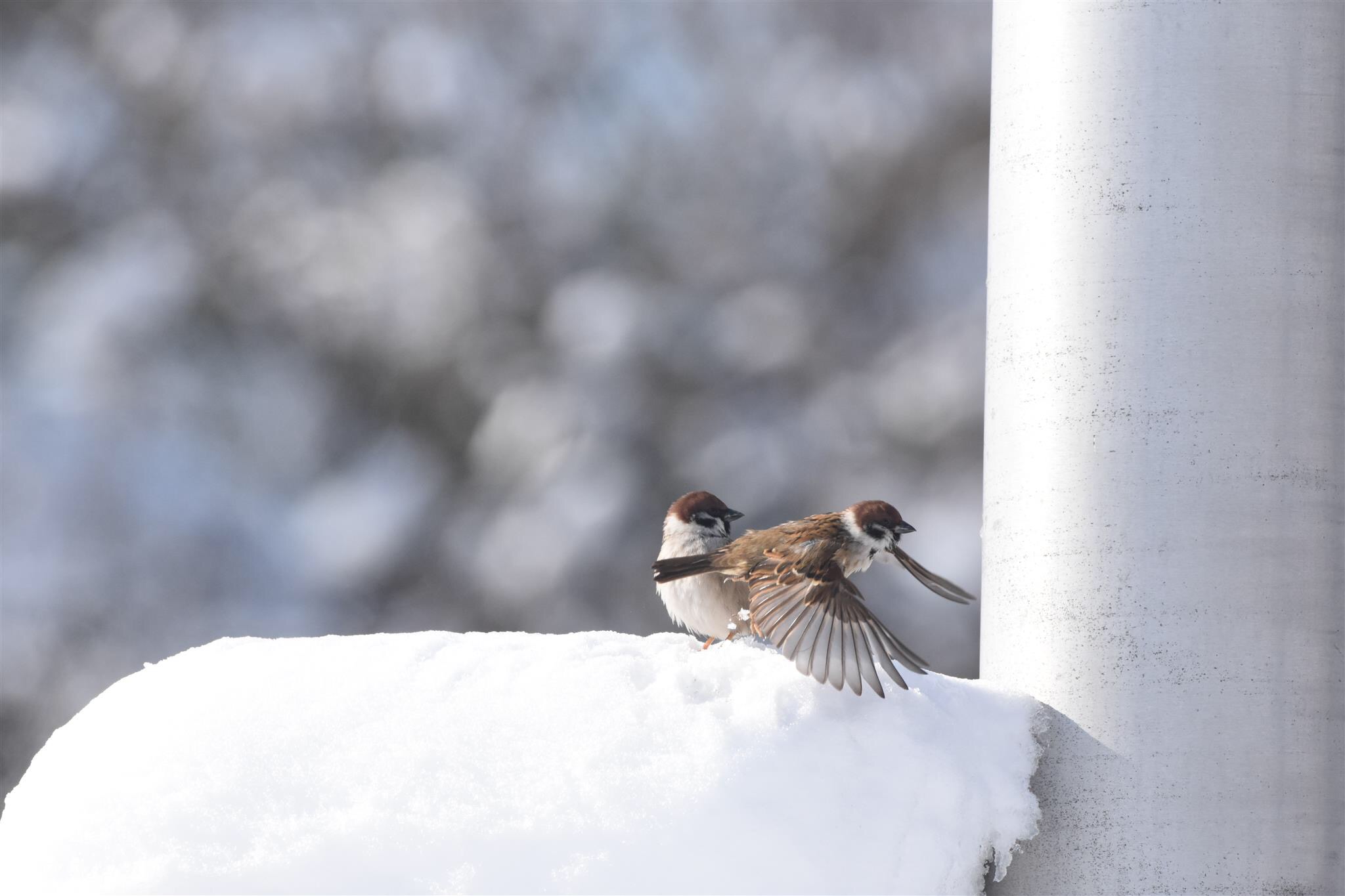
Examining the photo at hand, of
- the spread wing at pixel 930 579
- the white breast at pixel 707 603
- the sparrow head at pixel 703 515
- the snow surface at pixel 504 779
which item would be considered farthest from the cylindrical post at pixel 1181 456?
the sparrow head at pixel 703 515

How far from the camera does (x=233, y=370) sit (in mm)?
8203

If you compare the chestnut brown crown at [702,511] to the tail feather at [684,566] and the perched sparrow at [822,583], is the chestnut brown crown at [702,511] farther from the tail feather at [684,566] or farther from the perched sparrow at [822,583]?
the tail feather at [684,566]

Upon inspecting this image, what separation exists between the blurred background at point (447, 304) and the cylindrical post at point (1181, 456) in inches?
182

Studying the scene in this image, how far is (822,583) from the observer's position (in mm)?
2318

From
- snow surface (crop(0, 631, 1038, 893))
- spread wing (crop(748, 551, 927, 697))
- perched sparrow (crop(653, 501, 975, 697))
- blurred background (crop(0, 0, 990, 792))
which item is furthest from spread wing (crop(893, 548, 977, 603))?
blurred background (crop(0, 0, 990, 792))

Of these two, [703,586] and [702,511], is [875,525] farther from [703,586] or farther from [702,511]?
[702,511]

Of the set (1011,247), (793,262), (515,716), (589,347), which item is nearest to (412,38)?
(589,347)

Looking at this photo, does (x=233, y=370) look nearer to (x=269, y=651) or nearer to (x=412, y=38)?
(x=412, y=38)

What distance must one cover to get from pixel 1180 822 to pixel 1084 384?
669mm

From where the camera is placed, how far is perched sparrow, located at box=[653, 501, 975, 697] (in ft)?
7.09

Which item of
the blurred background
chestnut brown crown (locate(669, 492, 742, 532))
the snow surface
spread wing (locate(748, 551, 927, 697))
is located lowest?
the snow surface

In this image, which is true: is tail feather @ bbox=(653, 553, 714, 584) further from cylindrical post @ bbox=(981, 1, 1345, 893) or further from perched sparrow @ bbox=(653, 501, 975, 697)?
cylindrical post @ bbox=(981, 1, 1345, 893)

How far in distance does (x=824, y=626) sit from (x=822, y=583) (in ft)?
0.45

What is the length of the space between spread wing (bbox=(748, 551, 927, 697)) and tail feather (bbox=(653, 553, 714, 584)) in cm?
16
